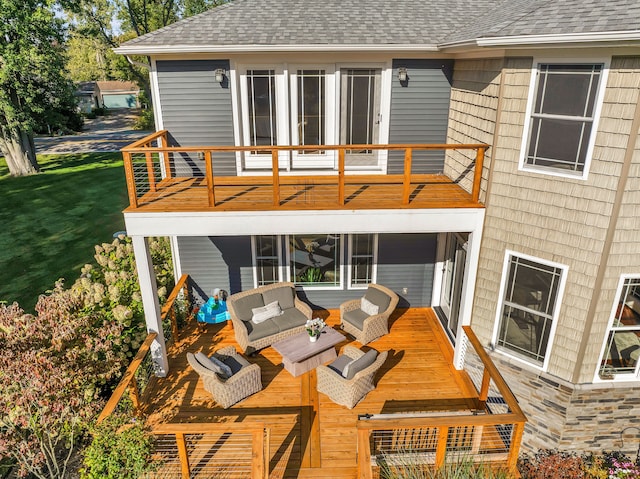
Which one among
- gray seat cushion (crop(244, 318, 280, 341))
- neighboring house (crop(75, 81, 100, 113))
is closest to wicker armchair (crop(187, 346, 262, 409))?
gray seat cushion (crop(244, 318, 280, 341))

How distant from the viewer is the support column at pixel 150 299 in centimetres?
812

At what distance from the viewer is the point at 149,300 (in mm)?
8445

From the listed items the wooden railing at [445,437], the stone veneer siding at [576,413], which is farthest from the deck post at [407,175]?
the stone veneer siding at [576,413]

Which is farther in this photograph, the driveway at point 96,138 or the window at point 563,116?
the driveway at point 96,138

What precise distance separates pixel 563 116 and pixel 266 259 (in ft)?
23.2

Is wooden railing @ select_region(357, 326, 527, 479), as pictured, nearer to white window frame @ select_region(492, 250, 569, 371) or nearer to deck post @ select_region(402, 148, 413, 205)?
white window frame @ select_region(492, 250, 569, 371)

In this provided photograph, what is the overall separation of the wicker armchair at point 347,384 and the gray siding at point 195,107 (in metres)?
5.21

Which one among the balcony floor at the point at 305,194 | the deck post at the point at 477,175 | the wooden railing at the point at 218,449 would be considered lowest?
the wooden railing at the point at 218,449

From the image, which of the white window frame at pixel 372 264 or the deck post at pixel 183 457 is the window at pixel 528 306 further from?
the deck post at pixel 183 457

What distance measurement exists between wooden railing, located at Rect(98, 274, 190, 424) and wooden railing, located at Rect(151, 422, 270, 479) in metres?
0.89

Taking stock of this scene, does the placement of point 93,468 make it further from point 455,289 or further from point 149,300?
point 455,289

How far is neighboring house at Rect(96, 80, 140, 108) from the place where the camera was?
6600 cm

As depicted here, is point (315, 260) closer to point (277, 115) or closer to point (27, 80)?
point (277, 115)

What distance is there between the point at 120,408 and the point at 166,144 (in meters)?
5.57
